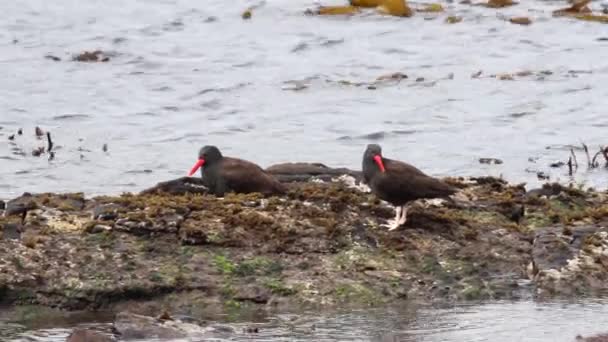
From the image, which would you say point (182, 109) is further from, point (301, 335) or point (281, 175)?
point (301, 335)

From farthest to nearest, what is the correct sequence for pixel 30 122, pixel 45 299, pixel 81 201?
pixel 30 122 < pixel 81 201 < pixel 45 299

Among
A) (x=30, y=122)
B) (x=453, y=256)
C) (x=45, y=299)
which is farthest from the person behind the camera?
(x=30, y=122)

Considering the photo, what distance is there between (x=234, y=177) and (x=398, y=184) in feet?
4.48

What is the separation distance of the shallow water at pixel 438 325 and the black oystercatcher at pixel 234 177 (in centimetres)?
180

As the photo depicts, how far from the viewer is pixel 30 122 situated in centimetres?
1927

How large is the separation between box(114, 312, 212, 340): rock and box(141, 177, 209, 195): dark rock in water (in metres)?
2.37

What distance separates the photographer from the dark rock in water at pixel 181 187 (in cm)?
1102

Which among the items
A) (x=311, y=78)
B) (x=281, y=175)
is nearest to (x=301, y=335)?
(x=281, y=175)

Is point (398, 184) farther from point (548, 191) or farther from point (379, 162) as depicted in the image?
point (548, 191)

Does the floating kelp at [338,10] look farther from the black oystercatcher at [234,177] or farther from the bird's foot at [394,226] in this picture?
the bird's foot at [394,226]

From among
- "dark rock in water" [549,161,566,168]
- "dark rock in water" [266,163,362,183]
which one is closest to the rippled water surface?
"dark rock in water" [549,161,566,168]

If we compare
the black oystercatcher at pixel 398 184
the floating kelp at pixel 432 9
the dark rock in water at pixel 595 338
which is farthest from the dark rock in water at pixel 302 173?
the floating kelp at pixel 432 9

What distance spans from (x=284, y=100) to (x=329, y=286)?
1140 centimetres

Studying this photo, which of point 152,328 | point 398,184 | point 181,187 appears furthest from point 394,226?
point 152,328
